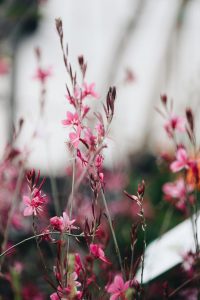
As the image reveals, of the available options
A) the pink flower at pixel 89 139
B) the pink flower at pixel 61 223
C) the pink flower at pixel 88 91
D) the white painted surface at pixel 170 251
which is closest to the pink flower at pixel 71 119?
the pink flower at pixel 89 139

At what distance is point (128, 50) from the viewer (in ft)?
19.2

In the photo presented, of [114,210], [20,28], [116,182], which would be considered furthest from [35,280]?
[20,28]

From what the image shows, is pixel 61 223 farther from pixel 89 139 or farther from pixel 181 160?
pixel 181 160

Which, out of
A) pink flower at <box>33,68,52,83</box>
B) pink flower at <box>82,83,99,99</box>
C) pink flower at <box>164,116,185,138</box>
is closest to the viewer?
pink flower at <box>82,83,99,99</box>

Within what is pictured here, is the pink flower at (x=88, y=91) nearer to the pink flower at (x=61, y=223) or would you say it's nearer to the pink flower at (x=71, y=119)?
the pink flower at (x=71, y=119)

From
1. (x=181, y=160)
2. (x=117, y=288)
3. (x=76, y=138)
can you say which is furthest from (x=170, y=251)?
(x=76, y=138)

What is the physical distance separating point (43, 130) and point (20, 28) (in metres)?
3.14

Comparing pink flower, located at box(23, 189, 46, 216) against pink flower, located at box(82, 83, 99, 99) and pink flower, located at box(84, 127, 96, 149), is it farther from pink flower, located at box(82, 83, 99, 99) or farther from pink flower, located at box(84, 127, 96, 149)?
pink flower, located at box(82, 83, 99, 99)

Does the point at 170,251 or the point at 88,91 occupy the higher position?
the point at 88,91

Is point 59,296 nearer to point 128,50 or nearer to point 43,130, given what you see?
point 43,130

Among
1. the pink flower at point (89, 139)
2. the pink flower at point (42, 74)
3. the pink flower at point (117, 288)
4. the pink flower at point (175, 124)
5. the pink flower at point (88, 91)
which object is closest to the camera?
the pink flower at point (117, 288)

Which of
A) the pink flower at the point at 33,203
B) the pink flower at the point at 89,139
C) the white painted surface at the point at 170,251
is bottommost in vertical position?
the white painted surface at the point at 170,251

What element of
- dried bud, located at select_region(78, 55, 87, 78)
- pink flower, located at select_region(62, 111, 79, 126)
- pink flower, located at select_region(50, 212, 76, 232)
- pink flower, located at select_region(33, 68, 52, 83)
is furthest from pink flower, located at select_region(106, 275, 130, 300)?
pink flower, located at select_region(33, 68, 52, 83)

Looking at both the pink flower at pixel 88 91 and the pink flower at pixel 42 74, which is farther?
the pink flower at pixel 42 74
